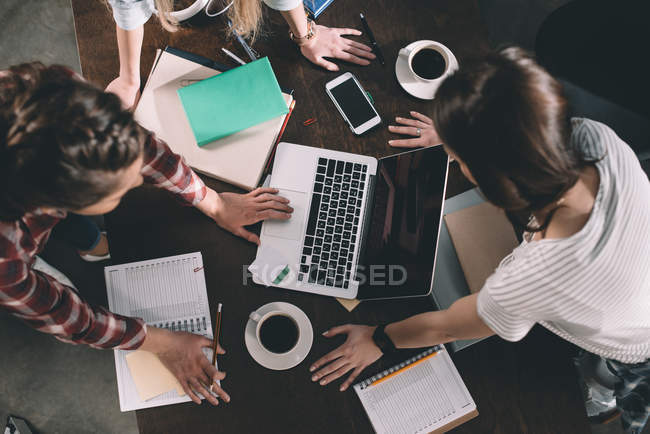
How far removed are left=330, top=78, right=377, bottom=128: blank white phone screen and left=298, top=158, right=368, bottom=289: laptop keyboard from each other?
5.1 inches

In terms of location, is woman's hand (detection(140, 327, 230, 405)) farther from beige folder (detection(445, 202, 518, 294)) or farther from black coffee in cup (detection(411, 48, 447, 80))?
black coffee in cup (detection(411, 48, 447, 80))

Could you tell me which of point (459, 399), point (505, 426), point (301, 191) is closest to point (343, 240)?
point (301, 191)

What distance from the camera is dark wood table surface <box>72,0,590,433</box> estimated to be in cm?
100

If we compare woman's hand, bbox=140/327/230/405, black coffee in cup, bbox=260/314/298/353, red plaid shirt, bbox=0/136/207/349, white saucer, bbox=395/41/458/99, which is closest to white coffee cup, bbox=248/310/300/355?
black coffee in cup, bbox=260/314/298/353

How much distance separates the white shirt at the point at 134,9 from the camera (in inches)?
39.9

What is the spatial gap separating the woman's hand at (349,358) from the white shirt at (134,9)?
2.67 ft

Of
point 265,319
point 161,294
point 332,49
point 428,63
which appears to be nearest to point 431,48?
point 428,63

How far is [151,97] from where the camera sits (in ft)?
3.59

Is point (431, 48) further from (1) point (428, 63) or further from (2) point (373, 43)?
(2) point (373, 43)

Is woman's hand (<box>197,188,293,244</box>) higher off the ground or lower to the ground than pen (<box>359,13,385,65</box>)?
lower

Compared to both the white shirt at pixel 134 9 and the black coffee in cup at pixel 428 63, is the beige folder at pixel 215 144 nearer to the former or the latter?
the white shirt at pixel 134 9

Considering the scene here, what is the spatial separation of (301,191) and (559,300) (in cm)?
61

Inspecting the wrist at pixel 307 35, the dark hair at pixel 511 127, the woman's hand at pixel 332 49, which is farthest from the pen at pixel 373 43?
the dark hair at pixel 511 127

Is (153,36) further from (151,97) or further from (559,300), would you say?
(559,300)
